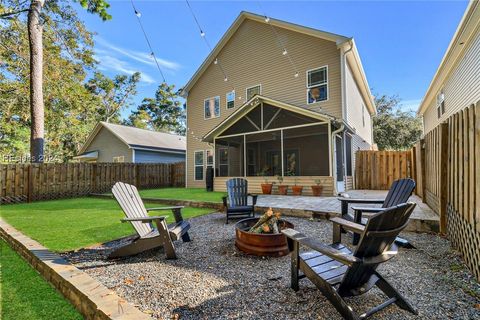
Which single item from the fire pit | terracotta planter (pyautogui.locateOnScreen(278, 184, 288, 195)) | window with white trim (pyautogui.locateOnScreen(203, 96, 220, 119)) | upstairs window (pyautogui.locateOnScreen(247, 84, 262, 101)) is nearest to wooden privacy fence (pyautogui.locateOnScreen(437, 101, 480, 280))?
the fire pit

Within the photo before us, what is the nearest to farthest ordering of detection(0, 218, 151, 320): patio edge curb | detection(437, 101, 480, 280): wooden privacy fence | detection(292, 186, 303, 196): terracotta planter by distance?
detection(0, 218, 151, 320): patio edge curb
detection(437, 101, 480, 280): wooden privacy fence
detection(292, 186, 303, 196): terracotta planter

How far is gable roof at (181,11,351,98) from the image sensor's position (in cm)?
982

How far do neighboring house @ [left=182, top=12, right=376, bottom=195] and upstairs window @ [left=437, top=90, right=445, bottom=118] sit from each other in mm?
3266

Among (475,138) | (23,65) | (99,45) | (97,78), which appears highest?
(97,78)

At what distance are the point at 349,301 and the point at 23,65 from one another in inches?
744

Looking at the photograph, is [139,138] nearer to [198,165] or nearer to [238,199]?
[198,165]

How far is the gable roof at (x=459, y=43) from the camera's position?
5949 millimetres

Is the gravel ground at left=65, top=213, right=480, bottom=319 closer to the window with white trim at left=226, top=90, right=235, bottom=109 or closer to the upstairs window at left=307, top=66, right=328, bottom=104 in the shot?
the upstairs window at left=307, top=66, right=328, bottom=104

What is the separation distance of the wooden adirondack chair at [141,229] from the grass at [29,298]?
82 cm

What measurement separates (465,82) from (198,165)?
12.1 m

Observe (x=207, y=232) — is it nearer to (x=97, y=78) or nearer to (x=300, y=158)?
(x=300, y=158)

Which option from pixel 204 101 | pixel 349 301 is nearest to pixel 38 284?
pixel 349 301

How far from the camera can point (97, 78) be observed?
88.8ft

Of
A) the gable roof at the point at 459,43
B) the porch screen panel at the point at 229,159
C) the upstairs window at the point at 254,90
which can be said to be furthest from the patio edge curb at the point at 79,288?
the upstairs window at the point at 254,90
